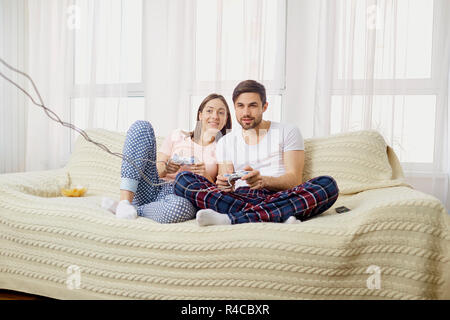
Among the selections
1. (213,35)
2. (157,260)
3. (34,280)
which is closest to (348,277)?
(157,260)

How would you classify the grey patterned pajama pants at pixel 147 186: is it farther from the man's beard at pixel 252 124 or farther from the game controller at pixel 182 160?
the man's beard at pixel 252 124

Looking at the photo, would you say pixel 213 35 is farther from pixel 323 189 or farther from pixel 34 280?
pixel 34 280

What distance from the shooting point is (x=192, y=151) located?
4.32 ft

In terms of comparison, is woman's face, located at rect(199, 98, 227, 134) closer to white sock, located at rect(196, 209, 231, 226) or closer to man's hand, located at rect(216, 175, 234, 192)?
man's hand, located at rect(216, 175, 234, 192)

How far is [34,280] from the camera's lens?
1.07 m

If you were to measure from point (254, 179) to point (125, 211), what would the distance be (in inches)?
16.2

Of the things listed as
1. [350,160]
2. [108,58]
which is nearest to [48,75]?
[108,58]

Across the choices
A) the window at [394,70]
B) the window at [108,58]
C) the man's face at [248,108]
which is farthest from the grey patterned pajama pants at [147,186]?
the window at [394,70]

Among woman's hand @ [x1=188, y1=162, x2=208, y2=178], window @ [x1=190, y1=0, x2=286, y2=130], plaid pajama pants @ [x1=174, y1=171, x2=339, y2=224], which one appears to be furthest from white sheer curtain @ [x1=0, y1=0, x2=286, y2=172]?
plaid pajama pants @ [x1=174, y1=171, x2=339, y2=224]

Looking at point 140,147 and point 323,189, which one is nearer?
point 323,189

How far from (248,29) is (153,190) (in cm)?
120

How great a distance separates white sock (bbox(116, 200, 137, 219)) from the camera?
1034mm

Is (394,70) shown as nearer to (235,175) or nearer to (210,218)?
(235,175)

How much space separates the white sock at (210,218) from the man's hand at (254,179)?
0.16m
